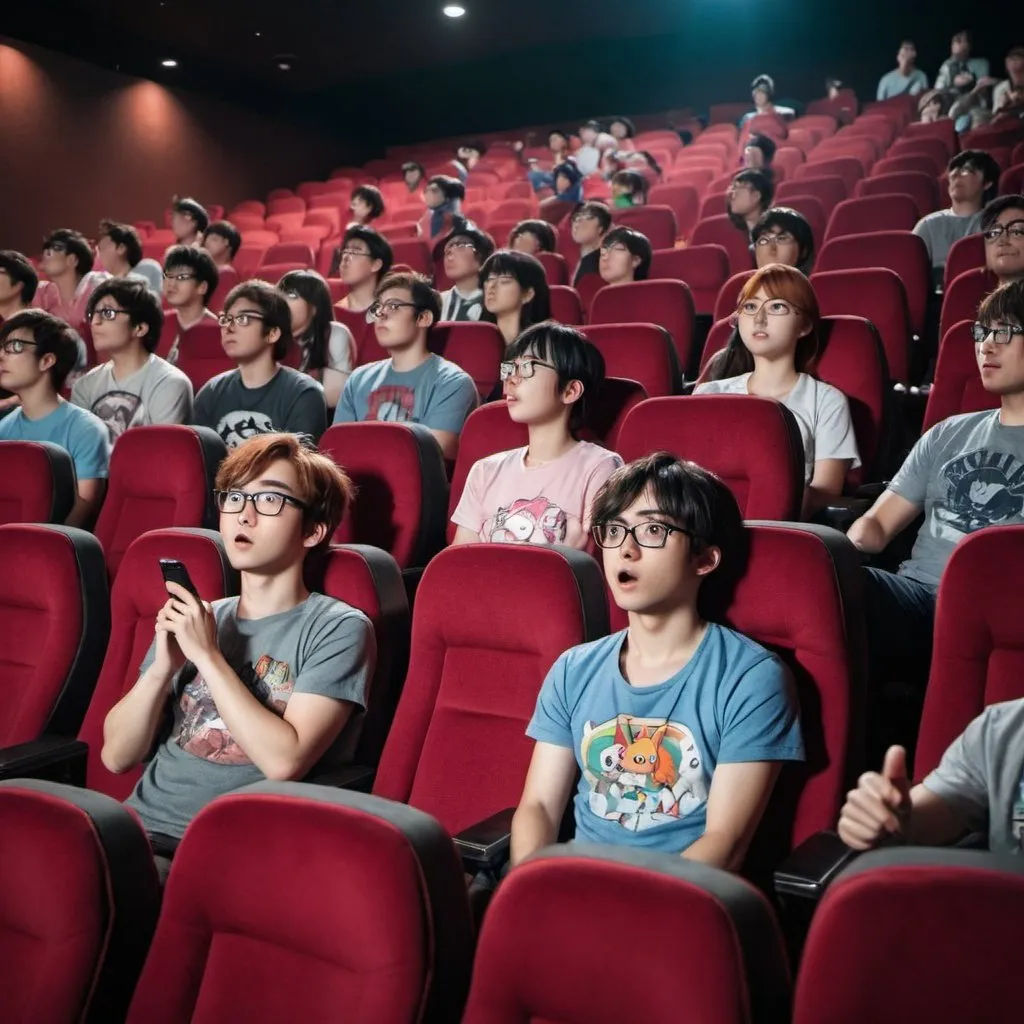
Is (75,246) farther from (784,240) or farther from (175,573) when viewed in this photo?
(175,573)

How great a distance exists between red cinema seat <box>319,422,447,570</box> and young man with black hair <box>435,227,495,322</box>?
4.32 ft

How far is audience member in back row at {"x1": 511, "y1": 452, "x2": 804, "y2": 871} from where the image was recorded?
996mm

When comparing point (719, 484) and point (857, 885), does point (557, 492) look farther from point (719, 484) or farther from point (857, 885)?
point (857, 885)

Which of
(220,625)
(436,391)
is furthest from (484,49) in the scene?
(220,625)

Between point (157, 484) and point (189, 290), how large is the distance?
1.36m

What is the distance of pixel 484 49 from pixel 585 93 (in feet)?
2.62

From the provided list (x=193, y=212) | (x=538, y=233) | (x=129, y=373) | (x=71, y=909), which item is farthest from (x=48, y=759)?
(x=193, y=212)

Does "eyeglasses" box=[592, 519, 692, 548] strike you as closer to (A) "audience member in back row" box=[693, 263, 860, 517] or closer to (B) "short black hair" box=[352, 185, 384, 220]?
(A) "audience member in back row" box=[693, 263, 860, 517]

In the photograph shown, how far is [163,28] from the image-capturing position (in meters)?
6.41

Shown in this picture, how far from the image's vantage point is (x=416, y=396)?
221 centimetres

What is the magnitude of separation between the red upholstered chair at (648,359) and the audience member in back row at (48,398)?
0.95m

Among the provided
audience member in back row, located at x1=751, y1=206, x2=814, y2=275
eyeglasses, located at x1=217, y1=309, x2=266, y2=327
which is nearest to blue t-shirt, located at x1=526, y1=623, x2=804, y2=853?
eyeglasses, located at x1=217, y1=309, x2=266, y2=327

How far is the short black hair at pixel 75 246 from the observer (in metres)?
3.44

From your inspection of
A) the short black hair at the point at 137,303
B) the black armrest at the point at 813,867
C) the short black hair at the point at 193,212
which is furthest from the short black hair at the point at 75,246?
the black armrest at the point at 813,867
